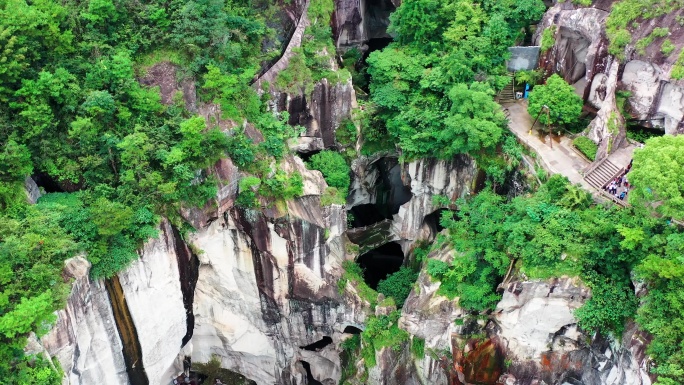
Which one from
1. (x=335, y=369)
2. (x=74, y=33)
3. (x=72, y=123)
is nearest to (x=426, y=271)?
(x=335, y=369)

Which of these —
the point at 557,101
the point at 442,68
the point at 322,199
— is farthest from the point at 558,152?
the point at 322,199

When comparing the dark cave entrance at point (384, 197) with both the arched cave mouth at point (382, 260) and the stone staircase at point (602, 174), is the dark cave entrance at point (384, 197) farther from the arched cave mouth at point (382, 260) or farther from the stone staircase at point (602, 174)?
the stone staircase at point (602, 174)

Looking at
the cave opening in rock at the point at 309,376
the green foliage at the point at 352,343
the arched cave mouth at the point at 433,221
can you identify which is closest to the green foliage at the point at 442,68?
the arched cave mouth at the point at 433,221

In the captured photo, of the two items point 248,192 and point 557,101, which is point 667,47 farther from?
point 248,192

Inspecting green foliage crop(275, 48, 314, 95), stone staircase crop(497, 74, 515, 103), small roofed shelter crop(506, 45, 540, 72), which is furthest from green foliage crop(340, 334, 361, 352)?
small roofed shelter crop(506, 45, 540, 72)

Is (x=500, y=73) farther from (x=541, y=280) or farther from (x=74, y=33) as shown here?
(x=74, y=33)

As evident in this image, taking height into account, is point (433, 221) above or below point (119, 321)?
below

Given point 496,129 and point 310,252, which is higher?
point 496,129
